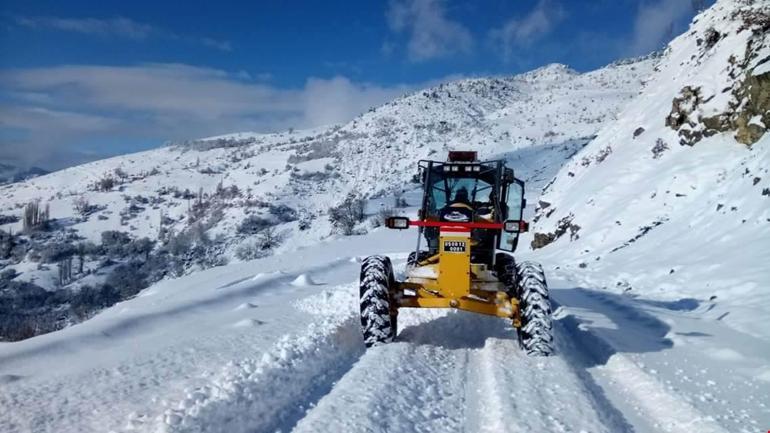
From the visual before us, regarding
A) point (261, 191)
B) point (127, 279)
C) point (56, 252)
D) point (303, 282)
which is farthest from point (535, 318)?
point (261, 191)

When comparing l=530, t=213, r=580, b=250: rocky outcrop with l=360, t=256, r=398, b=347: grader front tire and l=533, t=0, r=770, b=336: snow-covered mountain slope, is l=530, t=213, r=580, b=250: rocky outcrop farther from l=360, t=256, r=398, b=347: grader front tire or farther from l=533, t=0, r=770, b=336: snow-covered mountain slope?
l=360, t=256, r=398, b=347: grader front tire

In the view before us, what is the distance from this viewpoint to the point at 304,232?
2208 inches

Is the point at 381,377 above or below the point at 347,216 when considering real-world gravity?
below

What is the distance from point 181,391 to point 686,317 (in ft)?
24.6

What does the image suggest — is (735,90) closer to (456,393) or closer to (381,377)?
(456,393)

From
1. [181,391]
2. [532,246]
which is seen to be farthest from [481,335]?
[532,246]

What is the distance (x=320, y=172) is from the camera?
331 feet

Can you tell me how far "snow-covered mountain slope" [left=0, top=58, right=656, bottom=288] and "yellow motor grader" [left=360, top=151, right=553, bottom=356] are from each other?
4449cm

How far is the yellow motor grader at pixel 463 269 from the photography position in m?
6.60

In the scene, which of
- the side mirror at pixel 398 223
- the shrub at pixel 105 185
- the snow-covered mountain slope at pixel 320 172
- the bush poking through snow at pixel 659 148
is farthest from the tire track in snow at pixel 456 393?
the shrub at pixel 105 185

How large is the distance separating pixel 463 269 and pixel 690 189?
11830 mm

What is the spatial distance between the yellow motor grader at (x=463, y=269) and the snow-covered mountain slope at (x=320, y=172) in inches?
1752

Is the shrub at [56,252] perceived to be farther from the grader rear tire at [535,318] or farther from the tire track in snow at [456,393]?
the grader rear tire at [535,318]

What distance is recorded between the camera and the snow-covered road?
4359 mm
